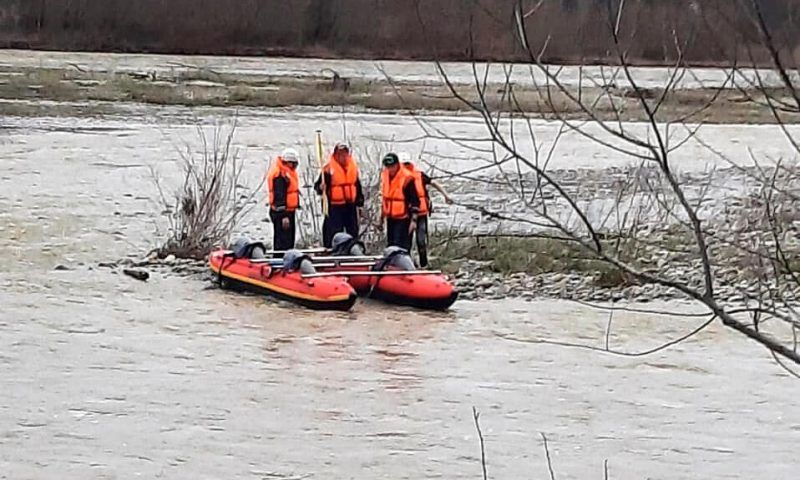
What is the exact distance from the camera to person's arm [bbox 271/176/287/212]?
1385 centimetres

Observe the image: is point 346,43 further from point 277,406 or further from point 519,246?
point 277,406

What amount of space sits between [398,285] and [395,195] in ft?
3.39

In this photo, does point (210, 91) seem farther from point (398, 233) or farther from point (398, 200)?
point (398, 200)

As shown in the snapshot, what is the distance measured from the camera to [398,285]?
13156mm

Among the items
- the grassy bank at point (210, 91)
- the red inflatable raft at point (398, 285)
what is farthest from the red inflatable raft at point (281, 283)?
the grassy bank at point (210, 91)

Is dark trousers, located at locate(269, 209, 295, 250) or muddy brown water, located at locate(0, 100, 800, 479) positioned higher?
dark trousers, located at locate(269, 209, 295, 250)

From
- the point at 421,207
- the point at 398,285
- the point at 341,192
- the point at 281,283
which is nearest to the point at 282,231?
the point at 341,192

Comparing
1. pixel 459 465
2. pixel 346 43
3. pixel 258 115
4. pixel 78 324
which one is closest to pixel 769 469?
pixel 459 465

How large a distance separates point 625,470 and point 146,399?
317 centimetres

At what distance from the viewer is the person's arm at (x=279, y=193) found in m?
13.9

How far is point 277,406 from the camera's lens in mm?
9859

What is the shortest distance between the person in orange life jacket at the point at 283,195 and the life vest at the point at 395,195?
31.6 inches

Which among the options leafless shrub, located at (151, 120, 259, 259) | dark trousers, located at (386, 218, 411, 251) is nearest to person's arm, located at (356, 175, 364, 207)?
dark trousers, located at (386, 218, 411, 251)

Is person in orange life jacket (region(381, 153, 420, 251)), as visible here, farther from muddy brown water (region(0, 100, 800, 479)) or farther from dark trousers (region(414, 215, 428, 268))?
muddy brown water (region(0, 100, 800, 479))
